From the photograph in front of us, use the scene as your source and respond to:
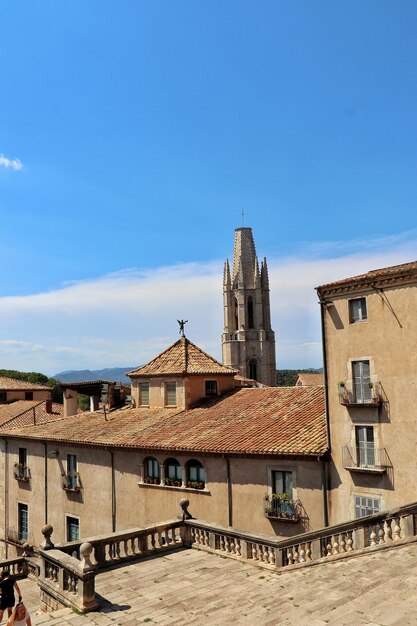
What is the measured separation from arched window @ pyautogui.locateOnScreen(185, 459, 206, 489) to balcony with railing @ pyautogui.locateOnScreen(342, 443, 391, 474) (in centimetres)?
733

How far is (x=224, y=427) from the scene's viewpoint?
2817 cm

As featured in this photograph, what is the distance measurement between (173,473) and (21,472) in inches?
586

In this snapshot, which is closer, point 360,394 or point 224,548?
point 224,548

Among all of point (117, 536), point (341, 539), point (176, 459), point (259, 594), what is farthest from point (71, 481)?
point (259, 594)

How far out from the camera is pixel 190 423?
1194 inches

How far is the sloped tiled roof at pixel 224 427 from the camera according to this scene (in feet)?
81.0

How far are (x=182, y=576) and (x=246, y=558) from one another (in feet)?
6.86

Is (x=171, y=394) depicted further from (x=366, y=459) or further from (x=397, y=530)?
(x=397, y=530)

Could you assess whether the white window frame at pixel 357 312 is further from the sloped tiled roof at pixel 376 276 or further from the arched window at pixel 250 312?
the arched window at pixel 250 312

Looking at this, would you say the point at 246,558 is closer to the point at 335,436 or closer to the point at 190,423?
the point at 335,436

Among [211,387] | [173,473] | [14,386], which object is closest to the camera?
[173,473]

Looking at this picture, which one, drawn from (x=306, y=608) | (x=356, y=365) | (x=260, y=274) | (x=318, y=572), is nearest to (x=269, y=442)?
(x=356, y=365)

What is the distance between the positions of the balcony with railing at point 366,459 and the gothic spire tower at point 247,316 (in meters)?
91.7

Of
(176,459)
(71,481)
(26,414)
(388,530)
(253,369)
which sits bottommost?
(71,481)
